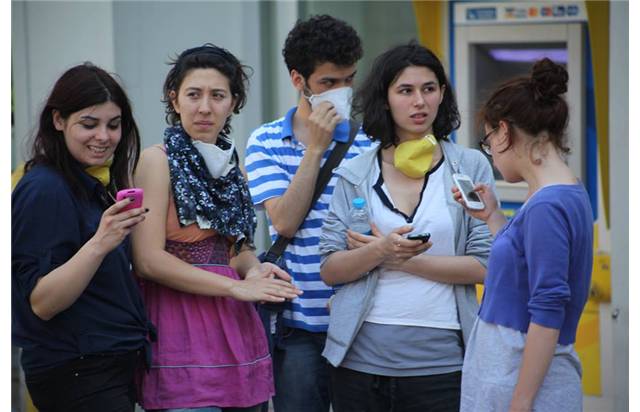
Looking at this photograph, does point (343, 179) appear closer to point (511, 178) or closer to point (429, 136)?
point (429, 136)

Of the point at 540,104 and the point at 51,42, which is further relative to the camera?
the point at 51,42

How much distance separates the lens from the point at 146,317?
308 cm

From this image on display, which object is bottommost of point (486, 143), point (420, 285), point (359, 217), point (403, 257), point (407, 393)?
point (407, 393)

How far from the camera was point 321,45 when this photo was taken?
364cm

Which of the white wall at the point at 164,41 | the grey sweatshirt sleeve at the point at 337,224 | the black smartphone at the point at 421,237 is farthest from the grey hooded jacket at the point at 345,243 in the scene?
the white wall at the point at 164,41

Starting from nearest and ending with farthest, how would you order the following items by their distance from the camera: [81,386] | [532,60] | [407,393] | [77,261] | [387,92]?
[77,261], [81,386], [407,393], [387,92], [532,60]

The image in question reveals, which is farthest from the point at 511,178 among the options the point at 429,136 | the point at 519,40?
the point at 519,40

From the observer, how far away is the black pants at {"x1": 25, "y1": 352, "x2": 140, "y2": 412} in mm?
2896

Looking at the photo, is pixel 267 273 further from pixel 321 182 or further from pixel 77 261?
pixel 77 261

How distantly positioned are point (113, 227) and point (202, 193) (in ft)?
1.46

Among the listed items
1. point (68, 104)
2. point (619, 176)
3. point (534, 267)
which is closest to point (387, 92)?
point (534, 267)

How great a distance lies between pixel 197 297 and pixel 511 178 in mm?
1074

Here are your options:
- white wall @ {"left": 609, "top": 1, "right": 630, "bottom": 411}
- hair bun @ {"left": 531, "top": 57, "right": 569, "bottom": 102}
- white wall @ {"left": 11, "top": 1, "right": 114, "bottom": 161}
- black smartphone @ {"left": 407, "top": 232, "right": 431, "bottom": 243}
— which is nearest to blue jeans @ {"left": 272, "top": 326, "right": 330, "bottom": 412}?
black smartphone @ {"left": 407, "top": 232, "right": 431, "bottom": 243}

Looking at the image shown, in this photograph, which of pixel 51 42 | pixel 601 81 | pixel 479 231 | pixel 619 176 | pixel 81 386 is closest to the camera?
pixel 81 386
